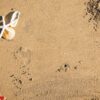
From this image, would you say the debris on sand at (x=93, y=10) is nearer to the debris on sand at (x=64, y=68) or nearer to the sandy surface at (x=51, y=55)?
the sandy surface at (x=51, y=55)

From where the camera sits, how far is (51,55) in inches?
356

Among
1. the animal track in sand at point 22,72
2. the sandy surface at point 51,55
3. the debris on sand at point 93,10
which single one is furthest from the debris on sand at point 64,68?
the debris on sand at point 93,10

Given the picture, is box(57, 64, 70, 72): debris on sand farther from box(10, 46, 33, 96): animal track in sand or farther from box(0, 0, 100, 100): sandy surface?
box(10, 46, 33, 96): animal track in sand

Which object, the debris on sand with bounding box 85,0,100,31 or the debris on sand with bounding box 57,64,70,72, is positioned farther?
the debris on sand with bounding box 85,0,100,31

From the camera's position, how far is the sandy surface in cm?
885

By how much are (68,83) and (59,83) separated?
27cm

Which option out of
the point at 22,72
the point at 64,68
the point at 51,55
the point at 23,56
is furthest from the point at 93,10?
the point at 22,72

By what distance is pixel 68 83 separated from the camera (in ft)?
29.1

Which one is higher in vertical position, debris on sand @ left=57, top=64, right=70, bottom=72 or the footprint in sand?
the footprint in sand

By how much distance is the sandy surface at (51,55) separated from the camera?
885 centimetres

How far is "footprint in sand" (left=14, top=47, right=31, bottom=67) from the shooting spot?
9.15 metres

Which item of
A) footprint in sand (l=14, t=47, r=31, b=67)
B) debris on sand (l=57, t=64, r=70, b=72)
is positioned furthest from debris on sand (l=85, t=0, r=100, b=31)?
footprint in sand (l=14, t=47, r=31, b=67)

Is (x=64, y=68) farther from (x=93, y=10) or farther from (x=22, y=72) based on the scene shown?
(x=93, y=10)

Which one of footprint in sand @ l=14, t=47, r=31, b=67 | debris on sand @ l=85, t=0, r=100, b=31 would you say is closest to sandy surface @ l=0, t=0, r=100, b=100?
footprint in sand @ l=14, t=47, r=31, b=67
